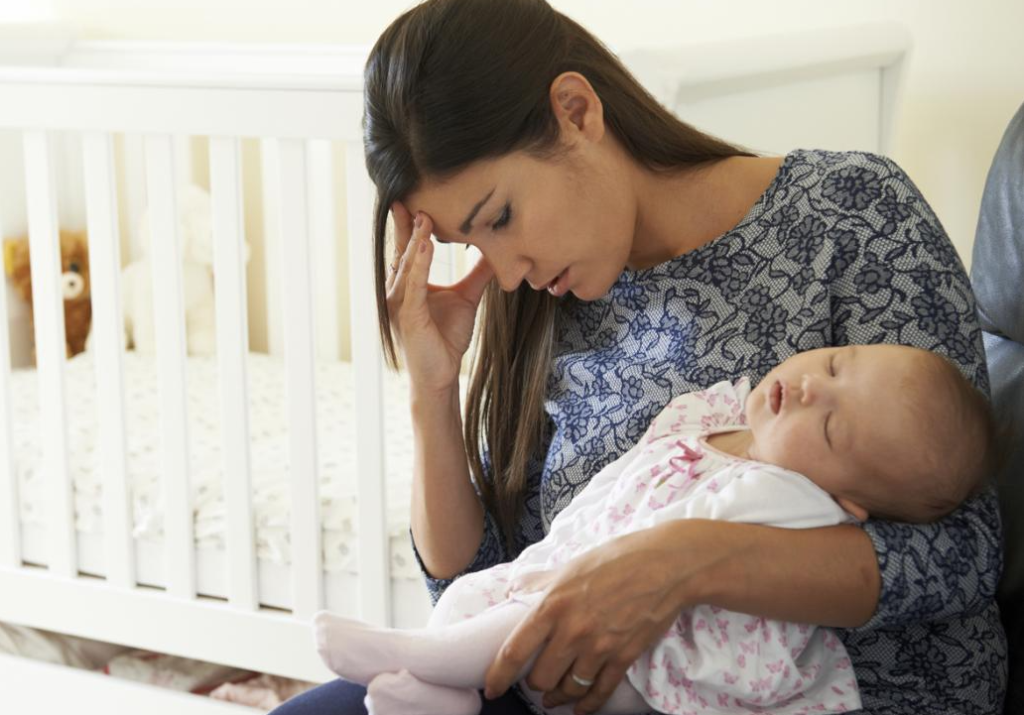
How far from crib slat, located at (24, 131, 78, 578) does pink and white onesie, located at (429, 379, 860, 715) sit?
1.11 m

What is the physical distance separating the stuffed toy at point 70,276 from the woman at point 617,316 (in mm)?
1563

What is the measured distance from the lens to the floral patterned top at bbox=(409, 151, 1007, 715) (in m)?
1.08

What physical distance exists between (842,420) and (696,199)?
1.00 ft

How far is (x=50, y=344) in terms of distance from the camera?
2.04 m

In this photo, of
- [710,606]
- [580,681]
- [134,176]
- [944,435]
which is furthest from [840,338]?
[134,176]

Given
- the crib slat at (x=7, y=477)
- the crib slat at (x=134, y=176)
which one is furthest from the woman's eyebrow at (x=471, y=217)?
the crib slat at (x=134, y=176)

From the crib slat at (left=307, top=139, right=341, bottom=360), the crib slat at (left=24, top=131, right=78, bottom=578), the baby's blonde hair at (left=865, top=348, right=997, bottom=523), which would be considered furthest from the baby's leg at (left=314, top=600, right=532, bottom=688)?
the crib slat at (left=307, top=139, right=341, bottom=360)

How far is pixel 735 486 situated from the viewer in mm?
1075

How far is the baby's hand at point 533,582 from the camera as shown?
3.60ft

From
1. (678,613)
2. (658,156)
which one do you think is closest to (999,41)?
(658,156)

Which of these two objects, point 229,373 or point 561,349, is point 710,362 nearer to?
point 561,349

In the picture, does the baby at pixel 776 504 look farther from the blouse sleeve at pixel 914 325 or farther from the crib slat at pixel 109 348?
the crib slat at pixel 109 348

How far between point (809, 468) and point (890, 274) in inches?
7.9

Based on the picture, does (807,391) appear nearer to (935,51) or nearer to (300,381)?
(300,381)
